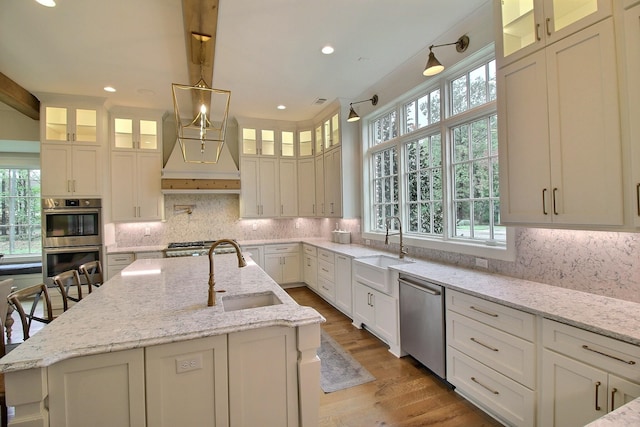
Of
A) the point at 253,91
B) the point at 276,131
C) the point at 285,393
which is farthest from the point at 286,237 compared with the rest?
the point at 285,393

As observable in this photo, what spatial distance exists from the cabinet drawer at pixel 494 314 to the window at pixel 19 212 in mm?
7605

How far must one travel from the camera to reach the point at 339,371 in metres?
2.67

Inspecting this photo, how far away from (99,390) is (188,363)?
37cm

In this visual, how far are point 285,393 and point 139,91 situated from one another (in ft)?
14.7

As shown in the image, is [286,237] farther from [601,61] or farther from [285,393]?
[601,61]

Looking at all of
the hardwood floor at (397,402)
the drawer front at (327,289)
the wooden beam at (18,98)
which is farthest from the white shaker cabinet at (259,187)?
the hardwood floor at (397,402)

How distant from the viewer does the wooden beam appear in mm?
3580

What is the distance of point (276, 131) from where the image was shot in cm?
572

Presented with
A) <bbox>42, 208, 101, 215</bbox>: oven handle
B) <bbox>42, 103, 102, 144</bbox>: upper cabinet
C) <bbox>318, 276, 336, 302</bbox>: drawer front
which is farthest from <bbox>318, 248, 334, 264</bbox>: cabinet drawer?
<bbox>42, 103, 102, 144</bbox>: upper cabinet

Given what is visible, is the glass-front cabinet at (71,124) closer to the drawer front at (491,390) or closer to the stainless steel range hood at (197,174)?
the stainless steel range hood at (197,174)

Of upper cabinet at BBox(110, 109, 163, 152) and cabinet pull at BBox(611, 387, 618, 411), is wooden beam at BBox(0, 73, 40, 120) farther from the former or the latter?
cabinet pull at BBox(611, 387, 618, 411)

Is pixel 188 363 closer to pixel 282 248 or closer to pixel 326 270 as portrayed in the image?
pixel 326 270

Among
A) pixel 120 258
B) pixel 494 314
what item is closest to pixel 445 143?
pixel 494 314

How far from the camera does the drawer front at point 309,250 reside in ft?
16.6
